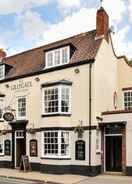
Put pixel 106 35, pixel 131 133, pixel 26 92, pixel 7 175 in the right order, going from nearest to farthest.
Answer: pixel 131 133 → pixel 7 175 → pixel 106 35 → pixel 26 92

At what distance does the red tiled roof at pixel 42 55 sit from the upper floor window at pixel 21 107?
194cm

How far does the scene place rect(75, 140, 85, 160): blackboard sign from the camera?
25.5 metres

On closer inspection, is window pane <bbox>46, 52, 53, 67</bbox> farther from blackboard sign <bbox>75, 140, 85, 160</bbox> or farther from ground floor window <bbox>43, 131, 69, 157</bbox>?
blackboard sign <bbox>75, 140, 85, 160</bbox>

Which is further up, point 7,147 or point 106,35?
point 106,35

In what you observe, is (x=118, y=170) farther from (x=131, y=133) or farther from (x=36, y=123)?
(x=36, y=123)

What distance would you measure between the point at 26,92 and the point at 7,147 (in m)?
4.76

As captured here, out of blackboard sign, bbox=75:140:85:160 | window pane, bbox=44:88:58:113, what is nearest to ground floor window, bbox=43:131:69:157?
blackboard sign, bbox=75:140:85:160

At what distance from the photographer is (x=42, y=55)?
3127cm

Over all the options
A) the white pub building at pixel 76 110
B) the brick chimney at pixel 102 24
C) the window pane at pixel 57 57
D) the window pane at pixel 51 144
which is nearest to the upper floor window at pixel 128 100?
the white pub building at pixel 76 110

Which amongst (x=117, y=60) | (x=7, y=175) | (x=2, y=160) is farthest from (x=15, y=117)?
(x=117, y=60)

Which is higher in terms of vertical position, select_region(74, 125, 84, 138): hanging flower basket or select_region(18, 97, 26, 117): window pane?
select_region(18, 97, 26, 117): window pane

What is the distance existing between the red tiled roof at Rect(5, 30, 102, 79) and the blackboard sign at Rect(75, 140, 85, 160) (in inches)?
213

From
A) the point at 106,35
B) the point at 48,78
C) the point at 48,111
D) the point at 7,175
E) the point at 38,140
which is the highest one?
the point at 106,35

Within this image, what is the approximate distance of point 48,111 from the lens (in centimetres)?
2700
